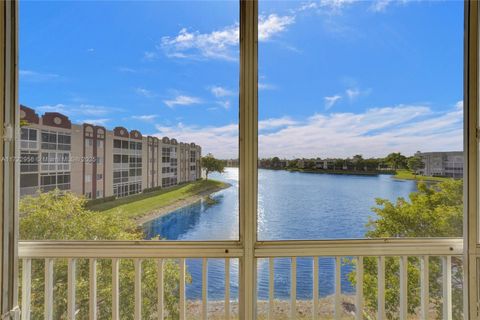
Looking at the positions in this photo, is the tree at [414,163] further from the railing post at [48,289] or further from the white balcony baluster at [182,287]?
the railing post at [48,289]

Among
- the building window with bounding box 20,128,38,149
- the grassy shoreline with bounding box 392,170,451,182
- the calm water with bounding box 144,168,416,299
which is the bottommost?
the calm water with bounding box 144,168,416,299

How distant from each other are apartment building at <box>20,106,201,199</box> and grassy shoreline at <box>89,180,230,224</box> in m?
0.04

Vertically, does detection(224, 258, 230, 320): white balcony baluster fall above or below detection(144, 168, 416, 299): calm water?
below

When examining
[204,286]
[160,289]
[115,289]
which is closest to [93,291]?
[115,289]

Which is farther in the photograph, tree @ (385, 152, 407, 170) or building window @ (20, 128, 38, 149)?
tree @ (385, 152, 407, 170)

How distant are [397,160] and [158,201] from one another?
134cm

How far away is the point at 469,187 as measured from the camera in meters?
1.33

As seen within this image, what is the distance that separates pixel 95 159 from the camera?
4.45ft

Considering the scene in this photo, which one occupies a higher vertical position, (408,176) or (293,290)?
(408,176)

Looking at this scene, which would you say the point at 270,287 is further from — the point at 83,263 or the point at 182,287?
the point at 83,263

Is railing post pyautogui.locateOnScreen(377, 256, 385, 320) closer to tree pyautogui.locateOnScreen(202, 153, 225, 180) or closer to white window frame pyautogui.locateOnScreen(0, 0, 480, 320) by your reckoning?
white window frame pyautogui.locateOnScreen(0, 0, 480, 320)

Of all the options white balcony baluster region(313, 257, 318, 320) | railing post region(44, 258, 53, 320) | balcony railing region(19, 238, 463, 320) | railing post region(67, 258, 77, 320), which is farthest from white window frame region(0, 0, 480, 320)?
railing post region(44, 258, 53, 320)

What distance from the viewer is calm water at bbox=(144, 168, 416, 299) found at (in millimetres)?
1368

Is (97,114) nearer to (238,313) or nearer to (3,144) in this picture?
(3,144)
